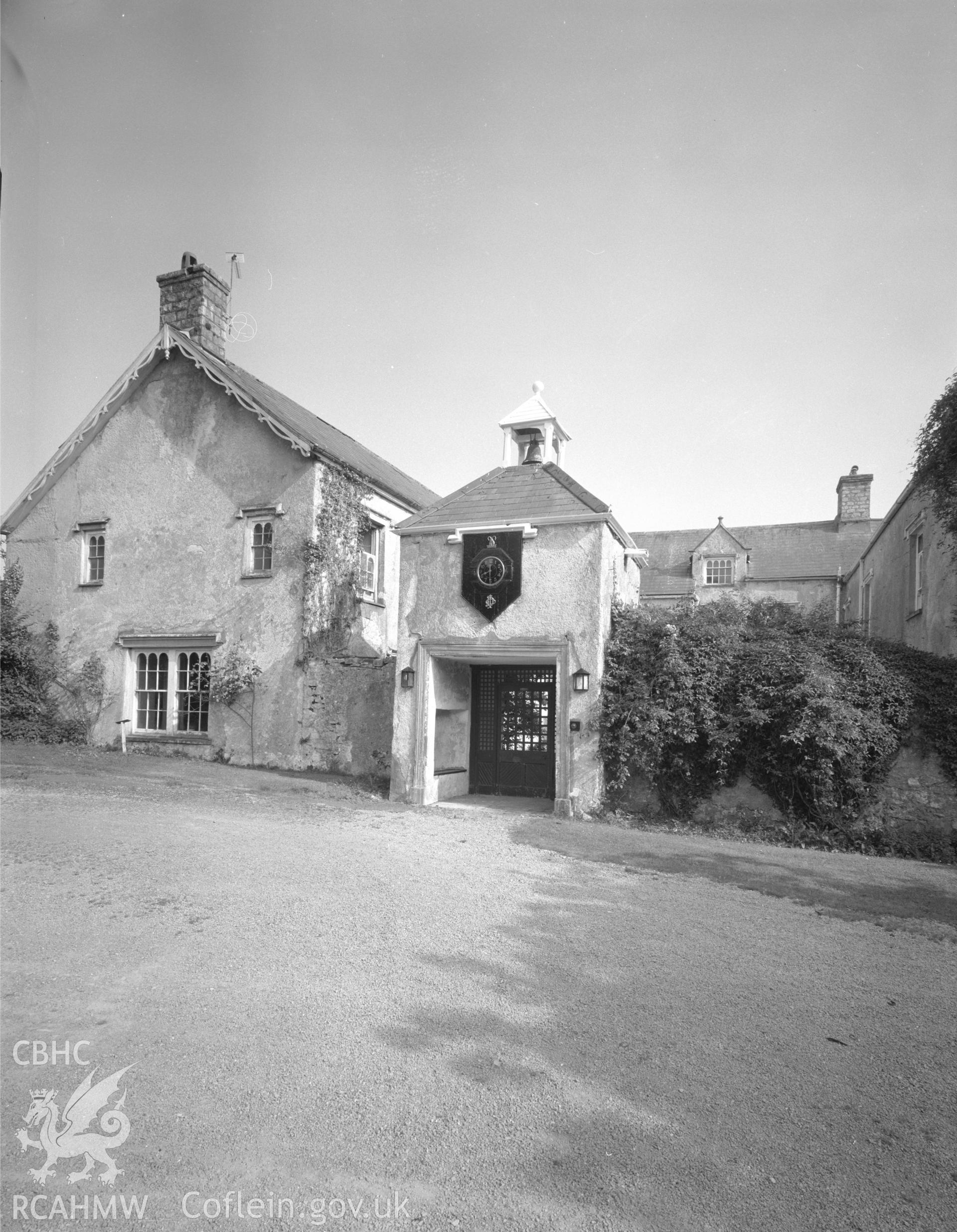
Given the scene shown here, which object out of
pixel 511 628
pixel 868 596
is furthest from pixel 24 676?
pixel 868 596

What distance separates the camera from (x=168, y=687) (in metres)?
18.5

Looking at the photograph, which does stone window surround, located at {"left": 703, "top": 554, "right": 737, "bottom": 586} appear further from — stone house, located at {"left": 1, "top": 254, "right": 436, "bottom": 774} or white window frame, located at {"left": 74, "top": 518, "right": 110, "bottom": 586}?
white window frame, located at {"left": 74, "top": 518, "right": 110, "bottom": 586}

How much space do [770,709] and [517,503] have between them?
18.5 feet

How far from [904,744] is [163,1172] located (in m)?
11.9

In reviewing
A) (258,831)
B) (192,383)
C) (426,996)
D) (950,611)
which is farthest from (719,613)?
(192,383)

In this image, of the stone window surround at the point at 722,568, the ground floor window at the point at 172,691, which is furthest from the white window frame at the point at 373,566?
the stone window surround at the point at 722,568

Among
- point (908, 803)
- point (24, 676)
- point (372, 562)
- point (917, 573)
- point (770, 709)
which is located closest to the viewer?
point (908, 803)

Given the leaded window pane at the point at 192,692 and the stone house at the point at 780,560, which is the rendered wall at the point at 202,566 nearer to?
the leaded window pane at the point at 192,692

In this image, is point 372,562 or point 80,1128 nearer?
point 80,1128

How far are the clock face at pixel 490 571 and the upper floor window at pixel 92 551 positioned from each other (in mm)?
11521

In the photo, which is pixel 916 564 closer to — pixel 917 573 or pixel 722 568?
pixel 917 573

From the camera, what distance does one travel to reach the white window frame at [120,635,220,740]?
1808 centimetres

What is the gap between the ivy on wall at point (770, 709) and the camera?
1166cm

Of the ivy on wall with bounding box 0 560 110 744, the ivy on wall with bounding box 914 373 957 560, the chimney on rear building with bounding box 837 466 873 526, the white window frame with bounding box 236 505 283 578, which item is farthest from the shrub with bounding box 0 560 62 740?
the chimney on rear building with bounding box 837 466 873 526
